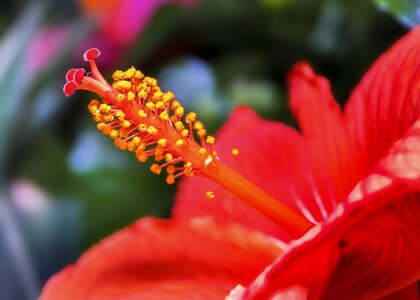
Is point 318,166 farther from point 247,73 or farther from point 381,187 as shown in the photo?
point 247,73

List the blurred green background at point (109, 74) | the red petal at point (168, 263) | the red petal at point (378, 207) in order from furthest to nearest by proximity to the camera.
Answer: the blurred green background at point (109, 74) → the red petal at point (168, 263) → the red petal at point (378, 207)

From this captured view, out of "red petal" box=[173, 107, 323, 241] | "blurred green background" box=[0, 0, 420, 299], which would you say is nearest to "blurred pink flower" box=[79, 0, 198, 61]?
"blurred green background" box=[0, 0, 420, 299]

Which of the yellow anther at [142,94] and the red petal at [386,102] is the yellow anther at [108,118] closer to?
the yellow anther at [142,94]

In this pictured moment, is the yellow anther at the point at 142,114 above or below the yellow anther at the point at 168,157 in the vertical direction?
above

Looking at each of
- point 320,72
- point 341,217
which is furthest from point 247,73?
point 341,217

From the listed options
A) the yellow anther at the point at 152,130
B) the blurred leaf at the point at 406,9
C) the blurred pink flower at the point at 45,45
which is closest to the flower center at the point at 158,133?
the yellow anther at the point at 152,130

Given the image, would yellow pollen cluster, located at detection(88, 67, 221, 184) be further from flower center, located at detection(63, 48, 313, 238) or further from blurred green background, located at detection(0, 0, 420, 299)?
blurred green background, located at detection(0, 0, 420, 299)

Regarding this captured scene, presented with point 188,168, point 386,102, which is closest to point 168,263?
point 188,168
